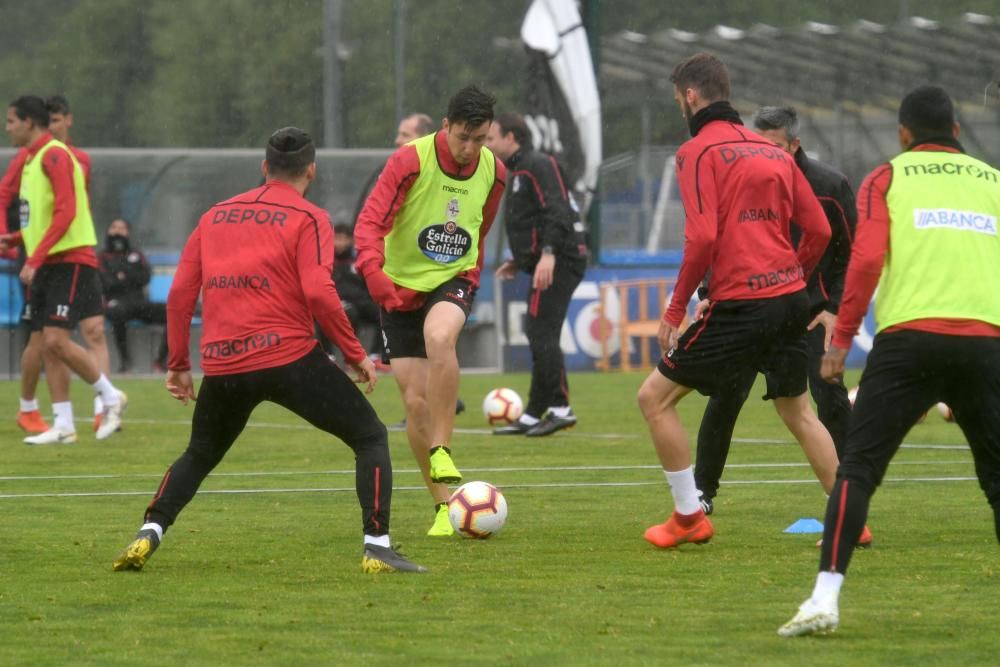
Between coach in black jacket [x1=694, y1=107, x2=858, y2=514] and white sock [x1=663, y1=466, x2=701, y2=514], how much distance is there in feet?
1.91

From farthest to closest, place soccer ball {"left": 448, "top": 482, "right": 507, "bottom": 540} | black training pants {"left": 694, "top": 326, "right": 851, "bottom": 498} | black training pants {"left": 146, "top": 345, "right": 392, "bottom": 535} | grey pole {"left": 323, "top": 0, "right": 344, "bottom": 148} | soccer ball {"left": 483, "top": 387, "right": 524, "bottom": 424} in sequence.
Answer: grey pole {"left": 323, "top": 0, "right": 344, "bottom": 148}
soccer ball {"left": 483, "top": 387, "right": 524, "bottom": 424}
black training pants {"left": 694, "top": 326, "right": 851, "bottom": 498}
soccer ball {"left": 448, "top": 482, "right": 507, "bottom": 540}
black training pants {"left": 146, "top": 345, "right": 392, "bottom": 535}

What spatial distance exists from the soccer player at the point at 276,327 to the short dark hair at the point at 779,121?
225cm

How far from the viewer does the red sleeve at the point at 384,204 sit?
8.53 metres

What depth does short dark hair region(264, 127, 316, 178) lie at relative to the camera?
24.2 feet

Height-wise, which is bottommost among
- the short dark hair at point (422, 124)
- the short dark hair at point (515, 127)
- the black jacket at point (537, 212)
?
the black jacket at point (537, 212)

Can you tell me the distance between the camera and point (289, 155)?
7375 mm

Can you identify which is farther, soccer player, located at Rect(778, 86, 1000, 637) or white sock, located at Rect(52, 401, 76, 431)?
white sock, located at Rect(52, 401, 76, 431)

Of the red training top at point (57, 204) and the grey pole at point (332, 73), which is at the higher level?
the red training top at point (57, 204)

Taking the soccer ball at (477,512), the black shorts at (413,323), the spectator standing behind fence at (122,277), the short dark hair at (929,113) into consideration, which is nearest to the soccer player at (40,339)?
the black shorts at (413,323)

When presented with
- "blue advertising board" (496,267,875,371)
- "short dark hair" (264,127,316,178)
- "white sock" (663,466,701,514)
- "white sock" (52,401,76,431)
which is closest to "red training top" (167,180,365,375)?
"short dark hair" (264,127,316,178)

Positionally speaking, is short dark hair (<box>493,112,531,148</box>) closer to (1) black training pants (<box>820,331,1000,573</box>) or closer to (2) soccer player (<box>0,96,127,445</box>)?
(2) soccer player (<box>0,96,127,445</box>)

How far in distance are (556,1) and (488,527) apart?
16.5m

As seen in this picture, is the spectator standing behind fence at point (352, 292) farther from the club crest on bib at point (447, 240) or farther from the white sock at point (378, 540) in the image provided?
the white sock at point (378, 540)

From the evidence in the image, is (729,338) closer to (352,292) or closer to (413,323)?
(413,323)
